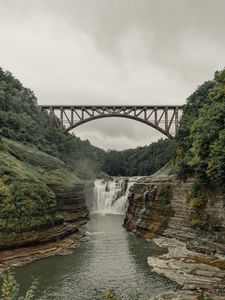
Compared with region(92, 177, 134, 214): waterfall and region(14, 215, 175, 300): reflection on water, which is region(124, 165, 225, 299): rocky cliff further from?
region(92, 177, 134, 214): waterfall

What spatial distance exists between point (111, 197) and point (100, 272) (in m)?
39.8

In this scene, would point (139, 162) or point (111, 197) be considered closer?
point (111, 197)

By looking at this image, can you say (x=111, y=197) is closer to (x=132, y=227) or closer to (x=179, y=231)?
(x=132, y=227)

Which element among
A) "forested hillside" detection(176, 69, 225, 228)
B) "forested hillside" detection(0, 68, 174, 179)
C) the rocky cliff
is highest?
"forested hillside" detection(0, 68, 174, 179)

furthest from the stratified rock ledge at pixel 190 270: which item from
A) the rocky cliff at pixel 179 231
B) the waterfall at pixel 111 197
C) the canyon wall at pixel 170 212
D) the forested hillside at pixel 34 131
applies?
the waterfall at pixel 111 197

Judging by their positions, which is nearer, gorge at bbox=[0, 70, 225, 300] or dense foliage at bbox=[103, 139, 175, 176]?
gorge at bbox=[0, 70, 225, 300]

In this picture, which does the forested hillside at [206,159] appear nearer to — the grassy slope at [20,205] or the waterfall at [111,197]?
the grassy slope at [20,205]

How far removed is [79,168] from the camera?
2842 inches

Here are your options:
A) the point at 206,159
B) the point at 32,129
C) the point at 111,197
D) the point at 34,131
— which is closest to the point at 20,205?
the point at 206,159

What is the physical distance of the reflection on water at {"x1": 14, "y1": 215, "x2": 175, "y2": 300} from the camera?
21469 millimetres

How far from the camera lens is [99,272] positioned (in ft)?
83.4

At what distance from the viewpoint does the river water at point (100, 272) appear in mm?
21438

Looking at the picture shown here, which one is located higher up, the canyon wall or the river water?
the canyon wall

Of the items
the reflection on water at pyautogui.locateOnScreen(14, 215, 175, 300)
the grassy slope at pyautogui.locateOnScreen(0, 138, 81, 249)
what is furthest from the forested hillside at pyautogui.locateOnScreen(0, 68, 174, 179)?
the reflection on water at pyautogui.locateOnScreen(14, 215, 175, 300)
